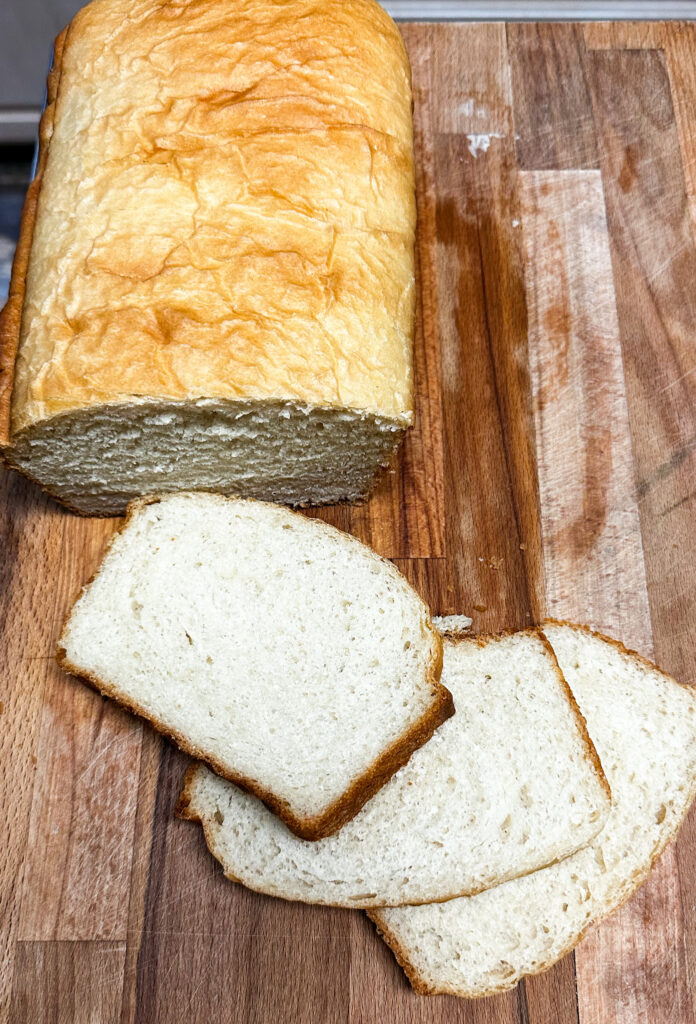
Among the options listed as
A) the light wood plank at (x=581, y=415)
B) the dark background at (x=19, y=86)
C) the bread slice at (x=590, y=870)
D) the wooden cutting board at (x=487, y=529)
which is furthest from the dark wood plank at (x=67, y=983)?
the dark background at (x=19, y=86)

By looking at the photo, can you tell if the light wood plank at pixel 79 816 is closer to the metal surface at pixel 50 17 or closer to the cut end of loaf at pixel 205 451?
the cut end of loaf at pixel 205 451

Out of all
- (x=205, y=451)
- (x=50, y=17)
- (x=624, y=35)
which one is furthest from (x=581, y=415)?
(x=50, y=17)

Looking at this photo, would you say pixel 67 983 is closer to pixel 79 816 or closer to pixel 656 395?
pixel 79 816

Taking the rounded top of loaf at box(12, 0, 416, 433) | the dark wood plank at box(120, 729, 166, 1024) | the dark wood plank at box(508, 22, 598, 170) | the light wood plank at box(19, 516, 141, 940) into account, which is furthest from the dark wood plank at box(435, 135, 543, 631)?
the light wood plank at box(19, 516, 141, 940)

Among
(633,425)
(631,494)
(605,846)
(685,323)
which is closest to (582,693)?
(605,846)

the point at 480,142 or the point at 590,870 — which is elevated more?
the point at 480,142
